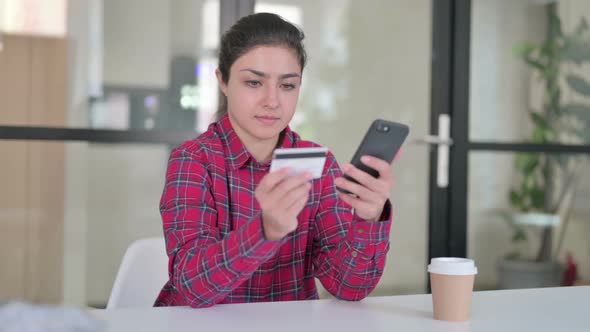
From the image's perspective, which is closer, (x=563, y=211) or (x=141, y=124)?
(x=141, y=124)

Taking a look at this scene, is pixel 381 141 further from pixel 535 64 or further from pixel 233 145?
pixel 535 64

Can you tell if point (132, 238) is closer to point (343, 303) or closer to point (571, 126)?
point (343, 303)

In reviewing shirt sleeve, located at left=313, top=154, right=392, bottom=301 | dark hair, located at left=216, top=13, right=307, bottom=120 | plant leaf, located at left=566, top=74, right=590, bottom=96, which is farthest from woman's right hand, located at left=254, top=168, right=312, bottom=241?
plant leaf, located at left=566, top=74, right=590, bottom=96

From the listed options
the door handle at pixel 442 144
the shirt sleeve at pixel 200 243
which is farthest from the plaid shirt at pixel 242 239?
the door handle at pixel 442 144

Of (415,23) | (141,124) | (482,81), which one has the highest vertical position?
(415,23)

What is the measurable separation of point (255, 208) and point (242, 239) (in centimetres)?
33

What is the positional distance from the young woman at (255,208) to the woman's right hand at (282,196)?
54mm

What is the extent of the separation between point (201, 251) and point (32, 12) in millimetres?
1883

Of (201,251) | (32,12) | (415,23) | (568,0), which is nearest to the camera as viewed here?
(201,251)

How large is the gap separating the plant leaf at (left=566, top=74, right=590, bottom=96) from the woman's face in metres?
2.54

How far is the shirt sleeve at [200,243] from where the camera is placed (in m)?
1.17

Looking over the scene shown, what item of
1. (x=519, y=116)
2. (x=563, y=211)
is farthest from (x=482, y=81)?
(x=563, y=211)

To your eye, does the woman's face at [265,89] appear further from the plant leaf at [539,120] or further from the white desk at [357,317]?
the plant leaf at [539,120]

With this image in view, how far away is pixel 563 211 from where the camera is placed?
362cm
